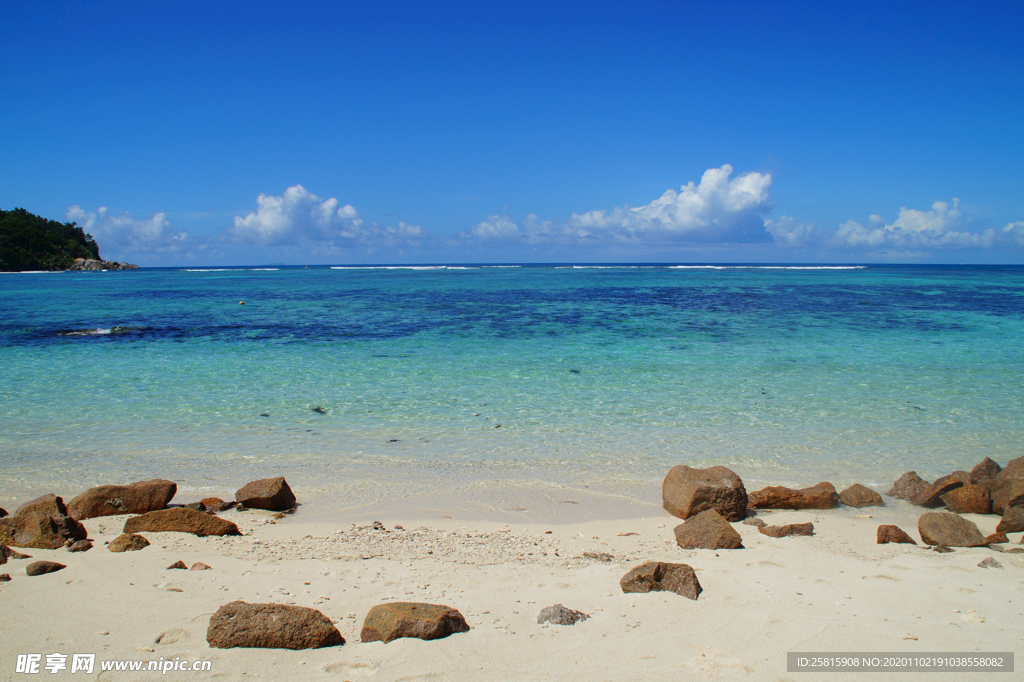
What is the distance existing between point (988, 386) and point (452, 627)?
11593 mm

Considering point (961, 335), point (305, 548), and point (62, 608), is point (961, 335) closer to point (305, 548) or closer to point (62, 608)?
point (305, 548)

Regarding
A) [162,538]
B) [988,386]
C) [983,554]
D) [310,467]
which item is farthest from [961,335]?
[162,538]

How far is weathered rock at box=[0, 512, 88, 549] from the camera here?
416 centimetres

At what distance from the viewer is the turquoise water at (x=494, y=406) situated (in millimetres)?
Result: 6555

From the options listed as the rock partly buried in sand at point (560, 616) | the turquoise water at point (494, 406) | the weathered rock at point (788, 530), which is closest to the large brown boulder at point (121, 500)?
the turquoise water at point (494, 406)

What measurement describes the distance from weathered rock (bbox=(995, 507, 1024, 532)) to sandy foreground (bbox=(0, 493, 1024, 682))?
0.43ft

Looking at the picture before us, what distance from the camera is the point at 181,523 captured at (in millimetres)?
4590

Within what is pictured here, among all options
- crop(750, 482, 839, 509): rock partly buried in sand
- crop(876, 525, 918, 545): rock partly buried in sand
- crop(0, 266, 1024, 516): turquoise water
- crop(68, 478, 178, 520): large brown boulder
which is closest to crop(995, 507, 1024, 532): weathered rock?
crop(876, 525, 918, 545): rock partly buried in sand

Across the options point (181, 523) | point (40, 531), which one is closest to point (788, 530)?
point (181, 523)

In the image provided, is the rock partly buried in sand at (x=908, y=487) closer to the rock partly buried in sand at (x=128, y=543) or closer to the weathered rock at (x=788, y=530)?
the weathered rock at (x=788, y=530)

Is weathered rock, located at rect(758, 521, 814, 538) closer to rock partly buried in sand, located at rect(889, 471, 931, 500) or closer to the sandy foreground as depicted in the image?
the sandy foreground

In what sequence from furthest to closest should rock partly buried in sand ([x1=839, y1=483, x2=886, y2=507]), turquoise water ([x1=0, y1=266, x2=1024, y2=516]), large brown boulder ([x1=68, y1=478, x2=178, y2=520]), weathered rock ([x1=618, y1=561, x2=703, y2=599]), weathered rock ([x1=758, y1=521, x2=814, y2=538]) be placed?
turquoise water ([x1=0, y1=266, x2=1024, y2=516]), rock partly buried in sand ([x1=839, y1=483, x2=886, y2=507]), large brown boulder ([x1=68, y1=478, x2=178, y2=520]), weathered rock ([x1=758, y1=521, x2=814, y2=538]), weathered rock ([x1=618, y1=561, x2=703, y2=599])

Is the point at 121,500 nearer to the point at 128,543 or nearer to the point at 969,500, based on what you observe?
the point at 128,543

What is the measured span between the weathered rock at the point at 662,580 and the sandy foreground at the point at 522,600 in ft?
0.23
